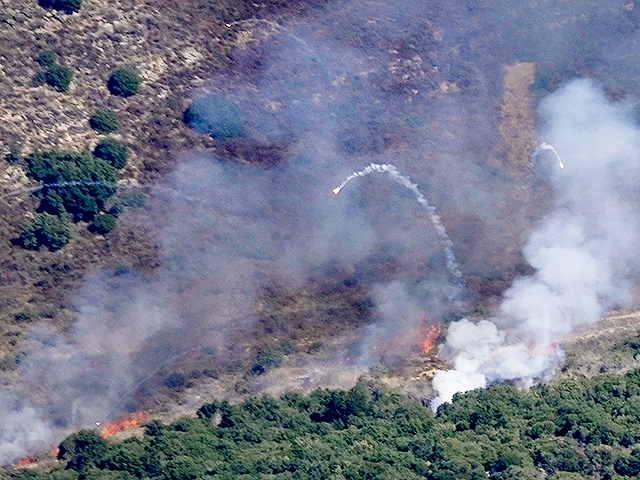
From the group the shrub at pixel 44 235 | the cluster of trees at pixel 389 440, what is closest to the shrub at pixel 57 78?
the shrub at pixel 44 235

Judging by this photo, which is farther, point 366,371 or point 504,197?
point 504,197

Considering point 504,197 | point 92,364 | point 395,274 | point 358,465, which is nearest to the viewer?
point 358,465

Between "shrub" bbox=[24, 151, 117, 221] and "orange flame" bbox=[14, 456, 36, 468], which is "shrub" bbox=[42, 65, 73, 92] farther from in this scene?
"orange flame" bbox=[14, 456, 36, 468]

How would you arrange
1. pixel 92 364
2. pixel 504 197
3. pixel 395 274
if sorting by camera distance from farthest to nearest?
pixel 504 197 → pixel 395 274 → pixel 92 364

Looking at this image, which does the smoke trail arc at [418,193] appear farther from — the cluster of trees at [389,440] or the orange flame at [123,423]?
the orange flame at [123,423]

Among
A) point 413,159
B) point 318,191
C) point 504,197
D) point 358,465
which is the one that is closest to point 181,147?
point 318,191

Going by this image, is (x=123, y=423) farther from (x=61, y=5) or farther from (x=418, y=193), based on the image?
(x=61, y=5)

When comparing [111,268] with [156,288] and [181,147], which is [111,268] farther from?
[181,147]
